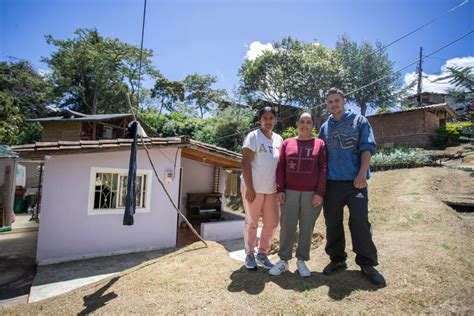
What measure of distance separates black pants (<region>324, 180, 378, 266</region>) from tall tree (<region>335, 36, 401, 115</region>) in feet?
73.8

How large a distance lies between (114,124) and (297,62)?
15.0 m

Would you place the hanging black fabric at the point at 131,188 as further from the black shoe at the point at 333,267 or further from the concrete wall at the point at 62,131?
the concrete wall at the point at 62,131

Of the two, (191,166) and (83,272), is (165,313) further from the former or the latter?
(191,166)

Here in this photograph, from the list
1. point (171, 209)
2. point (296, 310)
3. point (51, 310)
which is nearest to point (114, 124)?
point (171, 209)

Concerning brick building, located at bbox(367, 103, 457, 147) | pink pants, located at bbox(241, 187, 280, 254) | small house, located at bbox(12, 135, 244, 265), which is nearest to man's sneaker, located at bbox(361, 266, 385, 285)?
pink pants, located at bbox(241, 187, 280, 254)

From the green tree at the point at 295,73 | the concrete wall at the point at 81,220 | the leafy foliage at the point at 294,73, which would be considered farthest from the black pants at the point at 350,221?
the leafy foliage at the point at 294,73

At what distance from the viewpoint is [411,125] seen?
16766mm

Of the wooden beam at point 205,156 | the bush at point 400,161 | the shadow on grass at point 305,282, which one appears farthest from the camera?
the bush at point 400,161

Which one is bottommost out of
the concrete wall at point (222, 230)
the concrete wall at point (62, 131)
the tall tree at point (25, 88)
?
the concrete wall at point (222, 230)

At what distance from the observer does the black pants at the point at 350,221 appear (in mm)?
2965

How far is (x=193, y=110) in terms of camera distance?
3167cm

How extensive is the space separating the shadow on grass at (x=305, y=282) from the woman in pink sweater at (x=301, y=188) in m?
0.11

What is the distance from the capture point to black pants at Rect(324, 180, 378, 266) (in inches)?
117

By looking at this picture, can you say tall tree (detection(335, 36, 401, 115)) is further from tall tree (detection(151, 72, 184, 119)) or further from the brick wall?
tall tree (detection(151, 72, 184, 119))
